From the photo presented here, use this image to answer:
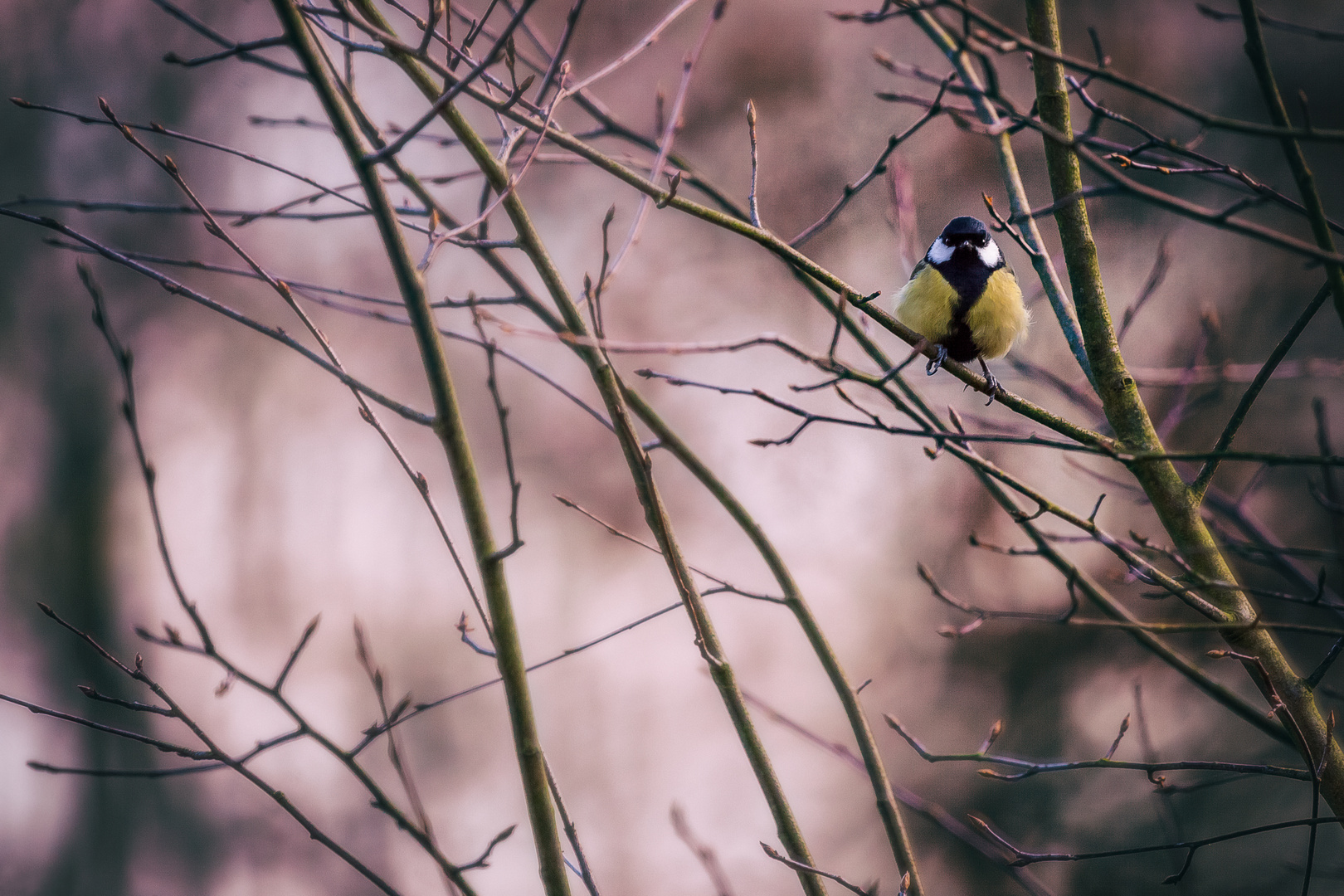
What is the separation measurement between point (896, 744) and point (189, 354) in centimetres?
602

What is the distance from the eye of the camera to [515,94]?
1265 millimetres

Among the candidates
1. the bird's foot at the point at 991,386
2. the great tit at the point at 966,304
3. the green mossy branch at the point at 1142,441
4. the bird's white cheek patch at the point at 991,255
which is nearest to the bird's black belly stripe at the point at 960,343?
the great tit at the point at 966,304

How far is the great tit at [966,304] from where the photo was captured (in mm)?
2354

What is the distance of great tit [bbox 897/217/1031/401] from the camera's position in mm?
2354

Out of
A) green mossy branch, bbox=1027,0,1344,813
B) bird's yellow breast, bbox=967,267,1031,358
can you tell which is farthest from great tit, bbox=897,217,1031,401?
green mossy branch, bbox=1027,0,1344,813

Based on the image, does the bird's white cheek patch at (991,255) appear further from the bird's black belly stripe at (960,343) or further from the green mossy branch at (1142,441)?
the green mossy branch at (1142,441)

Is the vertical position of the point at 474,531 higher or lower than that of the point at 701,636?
higher

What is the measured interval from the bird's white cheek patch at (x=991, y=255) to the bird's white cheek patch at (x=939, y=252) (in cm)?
9

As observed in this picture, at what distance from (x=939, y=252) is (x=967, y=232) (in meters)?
0.10

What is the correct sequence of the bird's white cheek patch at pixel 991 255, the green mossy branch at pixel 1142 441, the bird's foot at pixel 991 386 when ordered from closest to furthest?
the green mossy branch at pixel 1142 441 → the bird's foot at pixel 991 386 → the bird's white cheek patch at pixel 991 255

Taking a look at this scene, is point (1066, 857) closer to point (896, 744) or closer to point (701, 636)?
point (701, 636)

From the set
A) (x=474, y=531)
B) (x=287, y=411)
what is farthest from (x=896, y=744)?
(x=474, y=531)

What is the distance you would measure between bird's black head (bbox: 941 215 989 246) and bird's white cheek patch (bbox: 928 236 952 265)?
0.02m

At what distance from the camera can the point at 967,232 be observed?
2.53 meters
